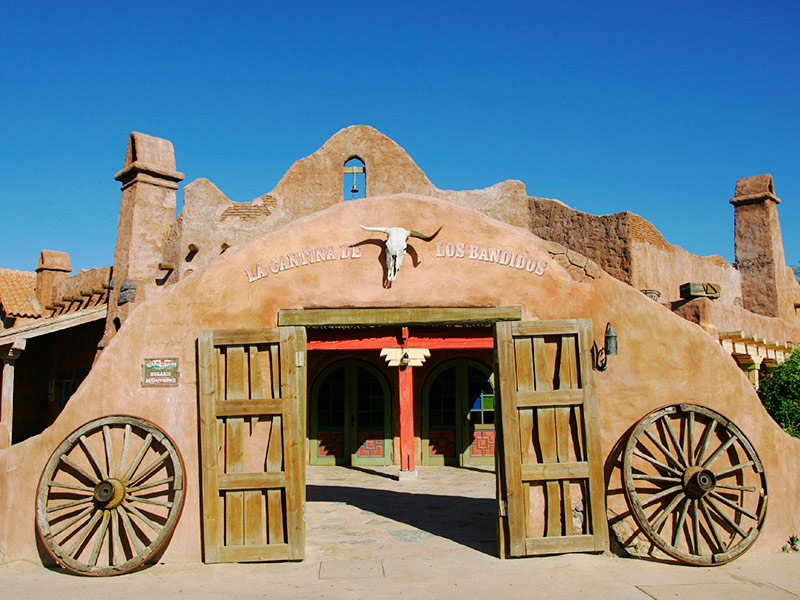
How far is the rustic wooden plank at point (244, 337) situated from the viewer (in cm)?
709

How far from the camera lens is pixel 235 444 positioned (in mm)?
6984

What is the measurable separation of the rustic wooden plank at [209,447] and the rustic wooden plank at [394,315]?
80 centimetres

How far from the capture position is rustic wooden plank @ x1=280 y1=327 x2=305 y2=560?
6.89 meters

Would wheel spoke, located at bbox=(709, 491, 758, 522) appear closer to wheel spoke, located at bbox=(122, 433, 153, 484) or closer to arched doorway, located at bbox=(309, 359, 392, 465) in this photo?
wheel spoke, located at bbox=(122, 433, 153, 484)

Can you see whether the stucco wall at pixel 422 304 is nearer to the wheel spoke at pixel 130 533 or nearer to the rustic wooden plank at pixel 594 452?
the rustic wooden plank at pixel 594 452

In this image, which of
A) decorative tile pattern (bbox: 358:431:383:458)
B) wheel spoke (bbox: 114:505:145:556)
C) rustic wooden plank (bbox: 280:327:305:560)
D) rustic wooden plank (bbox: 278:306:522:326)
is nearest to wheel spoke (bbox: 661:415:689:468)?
rustic wooden plank (bbox: 278:306:522:326)

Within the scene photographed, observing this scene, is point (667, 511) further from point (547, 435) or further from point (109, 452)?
point (109, 452)

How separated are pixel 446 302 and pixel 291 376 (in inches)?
69.8

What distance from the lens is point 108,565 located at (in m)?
6.79

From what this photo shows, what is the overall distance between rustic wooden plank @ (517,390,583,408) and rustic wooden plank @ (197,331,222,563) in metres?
3.06

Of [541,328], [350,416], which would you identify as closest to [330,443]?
[350,416]

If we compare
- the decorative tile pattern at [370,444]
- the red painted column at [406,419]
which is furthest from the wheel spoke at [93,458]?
the decorative tile pattern at [370,444]

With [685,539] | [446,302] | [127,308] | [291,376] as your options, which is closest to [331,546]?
[291,376]

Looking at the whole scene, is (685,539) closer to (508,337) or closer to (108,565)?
(508,337)
